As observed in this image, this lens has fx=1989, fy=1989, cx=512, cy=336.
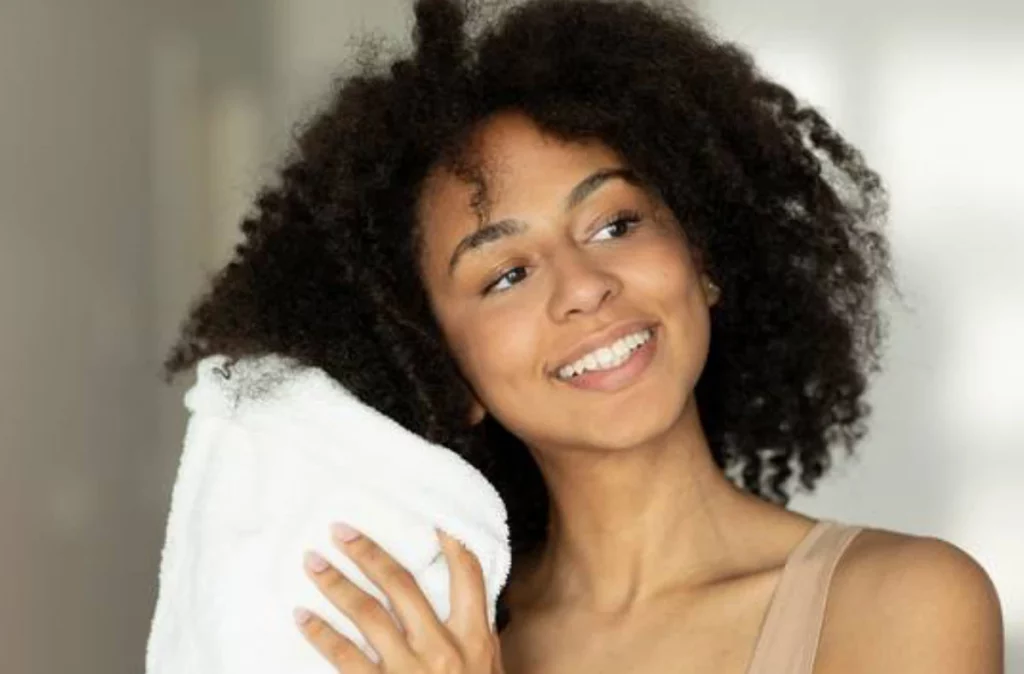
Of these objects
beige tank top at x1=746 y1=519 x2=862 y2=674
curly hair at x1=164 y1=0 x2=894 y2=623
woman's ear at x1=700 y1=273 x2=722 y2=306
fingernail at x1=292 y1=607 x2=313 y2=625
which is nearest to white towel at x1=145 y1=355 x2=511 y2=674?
fingernail at x1=292 y1=607 x2=313 y2=625

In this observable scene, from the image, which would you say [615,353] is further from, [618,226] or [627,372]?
[618,226]

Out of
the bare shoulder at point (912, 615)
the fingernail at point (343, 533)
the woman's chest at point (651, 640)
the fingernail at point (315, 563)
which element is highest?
the fingernail at point (343, 533)

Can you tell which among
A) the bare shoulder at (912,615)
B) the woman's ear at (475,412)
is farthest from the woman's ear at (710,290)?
the bare shoulder at (912,615)

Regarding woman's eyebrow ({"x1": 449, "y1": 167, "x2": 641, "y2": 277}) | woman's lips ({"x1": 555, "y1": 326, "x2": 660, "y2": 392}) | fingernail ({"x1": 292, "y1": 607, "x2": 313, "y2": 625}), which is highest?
woman's eyebrow ({"x1": 449, "y1": 167, "x2": 641, "y2": 277})

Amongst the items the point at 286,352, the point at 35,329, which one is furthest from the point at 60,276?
the point at 286,352

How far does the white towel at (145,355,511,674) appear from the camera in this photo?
158 cm

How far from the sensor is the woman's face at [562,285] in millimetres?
1740

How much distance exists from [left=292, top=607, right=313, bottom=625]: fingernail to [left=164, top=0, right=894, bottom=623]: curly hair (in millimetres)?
275

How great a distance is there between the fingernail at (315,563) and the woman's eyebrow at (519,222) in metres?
0.34

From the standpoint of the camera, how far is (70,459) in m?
2.13

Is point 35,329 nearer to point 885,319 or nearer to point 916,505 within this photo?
point 885,319

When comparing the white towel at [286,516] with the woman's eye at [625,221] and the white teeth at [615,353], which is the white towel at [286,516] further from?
the woman's eye at [625,221]

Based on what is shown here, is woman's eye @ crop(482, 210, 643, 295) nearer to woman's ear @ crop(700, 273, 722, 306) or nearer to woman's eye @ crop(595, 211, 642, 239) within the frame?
woman's eye @ crop(595, 211, 642, 239)

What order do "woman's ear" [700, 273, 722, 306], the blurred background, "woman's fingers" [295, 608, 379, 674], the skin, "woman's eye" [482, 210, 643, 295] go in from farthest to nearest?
the blurred background, "woman's ear" [700, 273, 722, 306], "woman's eye" [482, 210, 643, 295], the skin, "woman's fingers" [295, 608, 379, 674]
